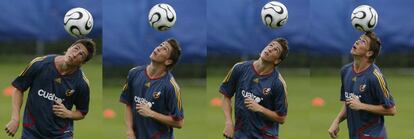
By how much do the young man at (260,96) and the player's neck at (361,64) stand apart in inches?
39.5

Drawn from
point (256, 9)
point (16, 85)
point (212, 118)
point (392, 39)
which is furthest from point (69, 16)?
point (392, 39)

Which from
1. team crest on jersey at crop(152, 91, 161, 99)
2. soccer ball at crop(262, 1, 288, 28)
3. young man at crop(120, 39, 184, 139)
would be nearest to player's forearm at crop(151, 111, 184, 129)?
young man at crop(120, 39, 184, 139)

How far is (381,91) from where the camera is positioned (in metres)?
10.5

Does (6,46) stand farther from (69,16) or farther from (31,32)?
(69,16)

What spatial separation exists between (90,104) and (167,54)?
488 inches

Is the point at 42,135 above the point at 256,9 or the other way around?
the other way around

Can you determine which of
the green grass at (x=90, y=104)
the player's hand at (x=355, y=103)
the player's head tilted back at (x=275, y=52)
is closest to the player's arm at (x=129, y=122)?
the player's head tilted back at (x=275, y=52)

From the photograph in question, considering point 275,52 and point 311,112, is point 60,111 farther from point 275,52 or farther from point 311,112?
point 311,112

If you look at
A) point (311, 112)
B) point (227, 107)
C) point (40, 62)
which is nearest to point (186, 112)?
point (311, 112)

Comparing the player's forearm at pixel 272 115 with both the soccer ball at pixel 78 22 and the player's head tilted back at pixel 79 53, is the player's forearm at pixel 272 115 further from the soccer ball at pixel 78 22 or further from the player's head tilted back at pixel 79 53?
the soccer ball at pixel 78 22

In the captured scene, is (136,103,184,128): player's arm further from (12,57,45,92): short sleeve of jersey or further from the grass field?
the grass field

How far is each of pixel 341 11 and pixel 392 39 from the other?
3.97 metres

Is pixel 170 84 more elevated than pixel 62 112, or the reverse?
pixel 170 84

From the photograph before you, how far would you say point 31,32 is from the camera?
98.4ft
